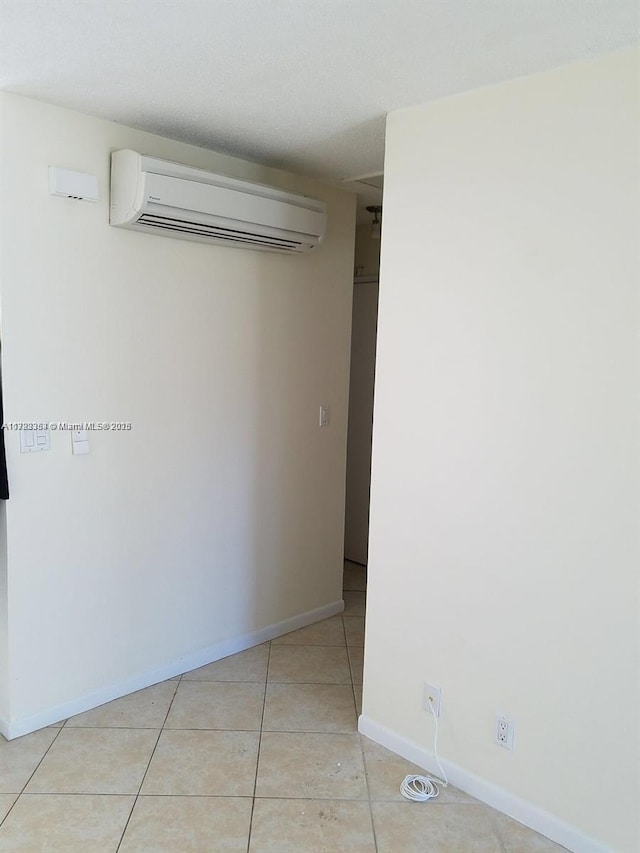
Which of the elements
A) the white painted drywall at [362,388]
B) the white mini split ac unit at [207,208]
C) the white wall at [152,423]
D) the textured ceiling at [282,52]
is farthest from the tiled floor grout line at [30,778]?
the white painted drywall at [362,388]

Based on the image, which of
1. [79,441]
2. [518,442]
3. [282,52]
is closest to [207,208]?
[282,52]

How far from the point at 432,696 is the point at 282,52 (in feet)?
7.25

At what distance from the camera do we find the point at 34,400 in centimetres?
252

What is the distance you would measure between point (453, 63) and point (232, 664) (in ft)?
8.97

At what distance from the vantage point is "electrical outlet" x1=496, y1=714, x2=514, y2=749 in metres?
2.22

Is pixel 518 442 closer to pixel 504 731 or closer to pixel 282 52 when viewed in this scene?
pixel 504 731

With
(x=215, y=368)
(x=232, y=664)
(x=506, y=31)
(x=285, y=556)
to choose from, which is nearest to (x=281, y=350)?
(x=215, y=368)

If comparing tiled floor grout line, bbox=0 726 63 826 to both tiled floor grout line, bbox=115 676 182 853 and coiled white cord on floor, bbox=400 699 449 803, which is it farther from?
coiled white cord on floor, bbox=400 699 449 803

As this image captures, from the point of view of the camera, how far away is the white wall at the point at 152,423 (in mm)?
2516

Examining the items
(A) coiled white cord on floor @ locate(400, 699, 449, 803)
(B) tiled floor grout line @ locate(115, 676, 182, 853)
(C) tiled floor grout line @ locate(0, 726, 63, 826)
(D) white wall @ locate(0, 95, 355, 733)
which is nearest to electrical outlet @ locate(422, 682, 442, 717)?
(A) coiled white cord on floor @ locate(400, 699, 449, 803)

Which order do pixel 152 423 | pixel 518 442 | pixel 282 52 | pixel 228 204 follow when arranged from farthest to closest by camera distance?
pixel 152 423, pixel 228 204, pixel 518 442, pixel 282 52

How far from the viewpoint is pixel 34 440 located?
2533 mm

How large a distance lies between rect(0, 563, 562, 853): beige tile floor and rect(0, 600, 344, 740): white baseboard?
38 millimetres

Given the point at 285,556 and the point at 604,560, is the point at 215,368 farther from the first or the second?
the point at 604,560
